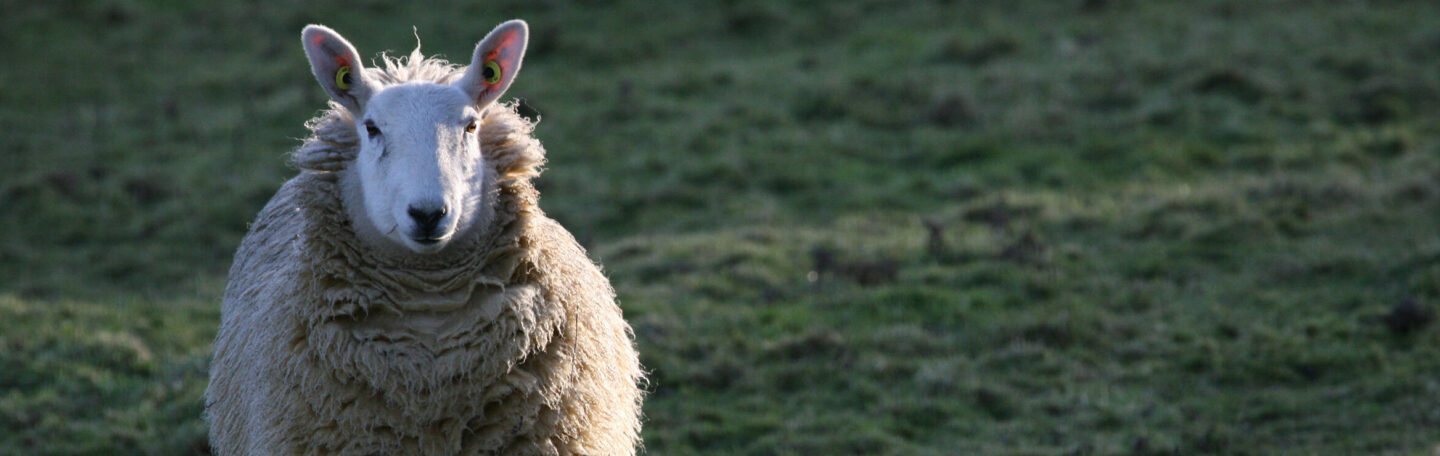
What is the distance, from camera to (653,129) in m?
14.3

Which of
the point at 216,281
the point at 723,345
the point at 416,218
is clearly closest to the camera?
the point at 416,218

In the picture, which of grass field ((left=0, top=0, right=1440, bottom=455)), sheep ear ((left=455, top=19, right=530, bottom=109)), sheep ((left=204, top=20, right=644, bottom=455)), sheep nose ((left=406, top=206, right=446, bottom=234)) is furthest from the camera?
grass field ((left=0, top=0, right=1440, bottom=455))

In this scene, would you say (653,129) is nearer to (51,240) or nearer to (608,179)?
(608,179)

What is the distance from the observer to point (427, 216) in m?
4.79

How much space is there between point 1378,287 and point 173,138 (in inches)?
456

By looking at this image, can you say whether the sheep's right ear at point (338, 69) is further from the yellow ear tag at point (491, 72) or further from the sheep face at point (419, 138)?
the yellow ear tag at point (491, 72)

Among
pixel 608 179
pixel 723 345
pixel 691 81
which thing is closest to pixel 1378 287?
pixel 723 345

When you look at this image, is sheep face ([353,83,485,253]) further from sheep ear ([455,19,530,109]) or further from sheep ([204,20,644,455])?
sheep ear ([455,19,530,109])

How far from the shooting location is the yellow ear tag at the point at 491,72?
216 inches

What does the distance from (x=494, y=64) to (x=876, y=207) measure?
24.1 ft

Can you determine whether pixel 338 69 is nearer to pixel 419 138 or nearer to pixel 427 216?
pixel 419 138

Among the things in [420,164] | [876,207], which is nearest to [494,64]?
[420,164]

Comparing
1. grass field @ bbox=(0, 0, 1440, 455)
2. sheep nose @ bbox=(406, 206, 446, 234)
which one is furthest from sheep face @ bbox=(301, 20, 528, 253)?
grass field @ bbox=(0, 0, 1440, 455)

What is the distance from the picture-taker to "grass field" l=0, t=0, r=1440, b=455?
8258mm
